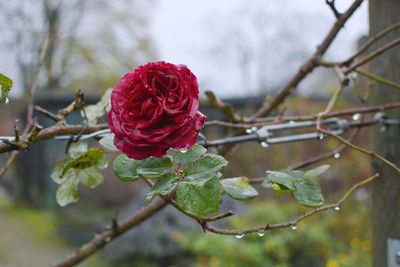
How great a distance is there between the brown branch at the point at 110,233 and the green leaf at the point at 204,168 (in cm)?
31

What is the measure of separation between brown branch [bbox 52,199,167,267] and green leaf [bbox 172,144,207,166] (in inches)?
11.6

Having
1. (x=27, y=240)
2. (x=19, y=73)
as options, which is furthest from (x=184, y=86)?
Result: (x=19, y=73)

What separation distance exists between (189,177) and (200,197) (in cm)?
3

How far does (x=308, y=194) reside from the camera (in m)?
0.54

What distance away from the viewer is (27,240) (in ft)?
22.5

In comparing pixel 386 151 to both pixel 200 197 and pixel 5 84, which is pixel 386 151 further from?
pixel 5 84

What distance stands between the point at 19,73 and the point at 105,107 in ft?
34.4

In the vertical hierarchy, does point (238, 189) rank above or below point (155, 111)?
below

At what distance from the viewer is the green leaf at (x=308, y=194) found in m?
0.52

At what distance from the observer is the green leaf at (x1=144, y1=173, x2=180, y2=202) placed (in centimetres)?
44

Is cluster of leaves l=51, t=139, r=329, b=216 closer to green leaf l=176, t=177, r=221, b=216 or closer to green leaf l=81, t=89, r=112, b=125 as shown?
green leaf l=176, t=177, r=221, b=216

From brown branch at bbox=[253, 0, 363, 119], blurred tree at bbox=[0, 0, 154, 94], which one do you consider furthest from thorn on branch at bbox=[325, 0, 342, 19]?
blurred tree at bbox=[0, 0, 154, 94]

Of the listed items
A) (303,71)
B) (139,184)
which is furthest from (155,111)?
(139,184)

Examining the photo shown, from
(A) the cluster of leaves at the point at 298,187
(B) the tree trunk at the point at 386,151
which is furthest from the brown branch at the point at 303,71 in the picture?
(A) the cluster of leaves at the point at 298,187
